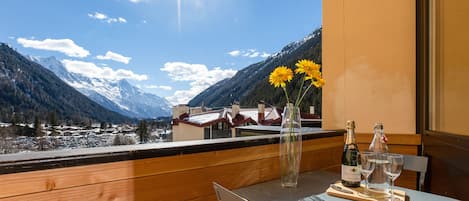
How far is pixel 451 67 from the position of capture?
1.69m

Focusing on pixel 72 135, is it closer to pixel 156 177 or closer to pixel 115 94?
pixel 115 94

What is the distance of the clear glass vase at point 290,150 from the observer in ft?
4.24

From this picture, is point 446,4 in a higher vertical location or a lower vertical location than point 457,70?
higher

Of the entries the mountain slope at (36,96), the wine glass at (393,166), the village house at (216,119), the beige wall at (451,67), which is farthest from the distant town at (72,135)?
the beige wall at (451,67)

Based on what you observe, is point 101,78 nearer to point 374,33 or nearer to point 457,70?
point 374,33

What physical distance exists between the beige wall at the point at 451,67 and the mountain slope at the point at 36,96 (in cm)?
269

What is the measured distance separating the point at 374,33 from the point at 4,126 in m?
3.02

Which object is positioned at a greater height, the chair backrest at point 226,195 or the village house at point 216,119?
the village house at point 216,119

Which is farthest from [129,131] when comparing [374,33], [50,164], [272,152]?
[374,33]

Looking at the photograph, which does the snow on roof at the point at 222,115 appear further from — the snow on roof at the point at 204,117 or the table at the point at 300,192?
the table at the point at 300,192

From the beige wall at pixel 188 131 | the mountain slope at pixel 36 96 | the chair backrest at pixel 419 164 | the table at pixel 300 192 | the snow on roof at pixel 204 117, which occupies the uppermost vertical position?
the mountain slope at pixel 36 96

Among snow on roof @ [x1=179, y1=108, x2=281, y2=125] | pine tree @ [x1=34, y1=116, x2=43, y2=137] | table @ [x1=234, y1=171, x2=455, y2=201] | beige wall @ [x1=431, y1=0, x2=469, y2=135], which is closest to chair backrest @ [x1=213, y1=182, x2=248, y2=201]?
table @ [x1=234, y1=171, x2=455, y2=201]

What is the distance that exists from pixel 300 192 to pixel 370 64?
4.17 feet

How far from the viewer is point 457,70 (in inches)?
63.4
